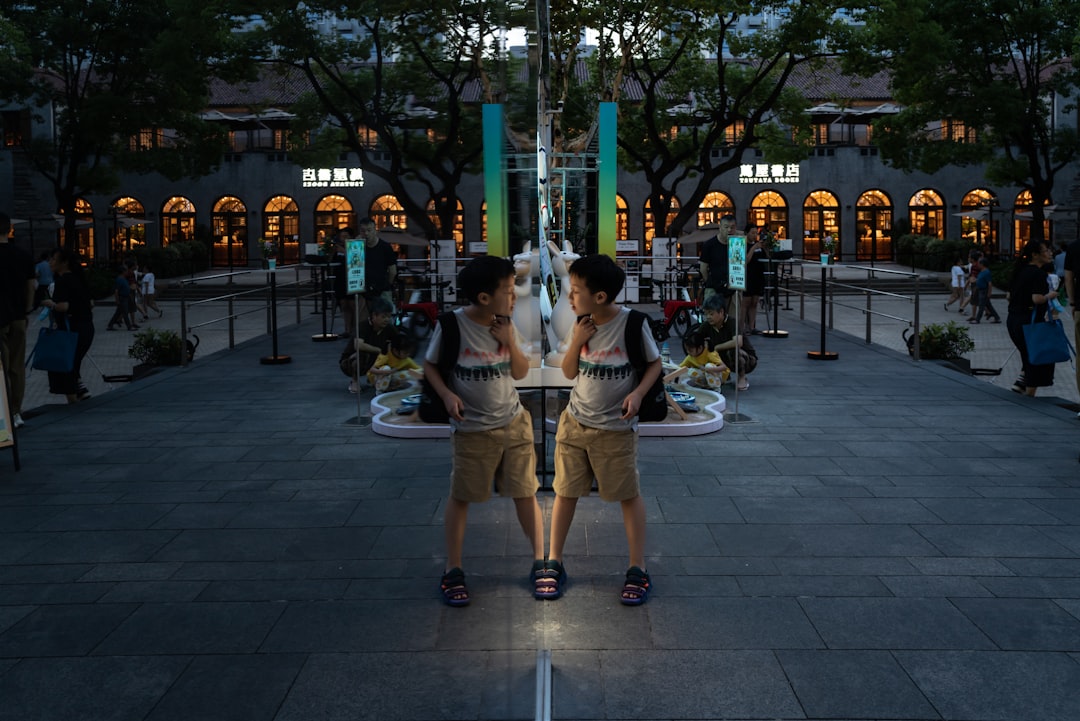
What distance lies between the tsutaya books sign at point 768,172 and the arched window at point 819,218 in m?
4.45

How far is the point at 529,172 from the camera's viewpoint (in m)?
5.95

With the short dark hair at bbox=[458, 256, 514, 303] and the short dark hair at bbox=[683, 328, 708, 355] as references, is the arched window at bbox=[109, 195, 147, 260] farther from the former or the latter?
the short dark hair at bbox=[458, 256, 514, 303]

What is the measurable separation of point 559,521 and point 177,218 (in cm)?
4292

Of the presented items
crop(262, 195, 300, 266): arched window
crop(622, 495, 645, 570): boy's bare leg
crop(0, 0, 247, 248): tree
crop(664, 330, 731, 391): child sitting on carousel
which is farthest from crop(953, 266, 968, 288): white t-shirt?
crop(262, 195, 300, 266): arched window

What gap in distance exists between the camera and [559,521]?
183 inches

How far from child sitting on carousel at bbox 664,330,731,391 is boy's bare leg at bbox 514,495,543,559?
5605mm

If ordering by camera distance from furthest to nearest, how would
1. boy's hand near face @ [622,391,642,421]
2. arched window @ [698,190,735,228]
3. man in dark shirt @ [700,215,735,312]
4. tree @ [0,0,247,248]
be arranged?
arched window @ [698,190,735,228] < tree @ [0,0,247,248] < man in dark shirt @ [700,215,735,312] < boy's hand near face @ [622,391,642,421]

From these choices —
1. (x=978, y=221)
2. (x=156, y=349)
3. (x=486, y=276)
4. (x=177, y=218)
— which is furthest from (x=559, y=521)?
(x=978, y=221)

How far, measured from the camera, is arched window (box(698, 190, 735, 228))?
44.7m

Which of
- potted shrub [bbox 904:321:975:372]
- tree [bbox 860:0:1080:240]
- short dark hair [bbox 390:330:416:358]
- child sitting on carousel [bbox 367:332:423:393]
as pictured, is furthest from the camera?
tree [bbox 860:0:1080:240]

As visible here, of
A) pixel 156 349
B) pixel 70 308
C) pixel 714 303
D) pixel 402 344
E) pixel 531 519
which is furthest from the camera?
pixel 156 349

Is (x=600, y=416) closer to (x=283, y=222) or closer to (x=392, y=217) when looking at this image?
(x=392, y=217)

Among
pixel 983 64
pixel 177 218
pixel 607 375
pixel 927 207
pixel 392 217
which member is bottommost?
pixel 607 375

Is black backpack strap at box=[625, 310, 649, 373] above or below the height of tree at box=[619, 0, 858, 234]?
below
